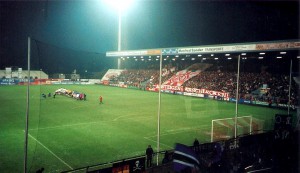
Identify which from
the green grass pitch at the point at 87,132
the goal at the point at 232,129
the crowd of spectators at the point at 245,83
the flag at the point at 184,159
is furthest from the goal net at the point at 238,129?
the crowd of spectators at the point at 245,83

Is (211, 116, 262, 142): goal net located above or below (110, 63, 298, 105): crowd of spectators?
below

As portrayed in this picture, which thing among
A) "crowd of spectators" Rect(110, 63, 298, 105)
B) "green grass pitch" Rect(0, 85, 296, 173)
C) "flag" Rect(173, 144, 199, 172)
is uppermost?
"crowd of spectators" Rect(110, 63, 298, 105)

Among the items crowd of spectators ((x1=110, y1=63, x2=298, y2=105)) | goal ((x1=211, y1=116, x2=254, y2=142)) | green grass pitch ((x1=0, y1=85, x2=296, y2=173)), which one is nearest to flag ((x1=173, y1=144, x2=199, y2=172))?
green grass pitch ((x1=0, y1=85, x2=296, y2=173))

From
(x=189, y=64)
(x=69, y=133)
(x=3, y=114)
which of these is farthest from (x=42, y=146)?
(x=189, y=64)

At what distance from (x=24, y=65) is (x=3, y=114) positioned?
163 feet

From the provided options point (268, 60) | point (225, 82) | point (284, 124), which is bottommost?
point (284, 124)

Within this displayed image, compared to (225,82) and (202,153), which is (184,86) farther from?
(202,153)

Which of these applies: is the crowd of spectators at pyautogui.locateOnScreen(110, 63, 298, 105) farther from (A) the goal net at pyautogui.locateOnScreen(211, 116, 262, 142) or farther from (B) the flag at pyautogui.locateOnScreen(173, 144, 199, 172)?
(B) the flag at pyautogui.locateOnScreen(173, 144, 199, 172)

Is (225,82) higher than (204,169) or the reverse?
higher

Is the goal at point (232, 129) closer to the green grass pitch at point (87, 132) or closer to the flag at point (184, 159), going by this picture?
the green grass pitch at point (87, 132)

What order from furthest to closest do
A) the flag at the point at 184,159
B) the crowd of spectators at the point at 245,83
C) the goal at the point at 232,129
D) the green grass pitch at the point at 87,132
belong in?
the crowd of spectators at the point at 245,83 → the goal at the point at 232,129 → the green grass pitch at the point at 87,132 → the flag at the point at 184,159

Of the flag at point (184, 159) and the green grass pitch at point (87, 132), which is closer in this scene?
the flag at point (184, 159)

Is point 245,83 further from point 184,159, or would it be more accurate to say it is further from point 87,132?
point 184,159

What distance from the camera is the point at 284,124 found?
16125 mm
